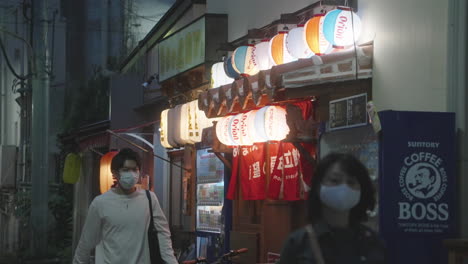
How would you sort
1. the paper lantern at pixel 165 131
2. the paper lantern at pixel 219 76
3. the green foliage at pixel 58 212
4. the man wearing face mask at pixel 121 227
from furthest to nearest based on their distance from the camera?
1. the green foliage at pixel 58 212
2. the paper lantern at pixel 165 131
3. the paper lantern at pixel 219 76
4. the man wearing face mask at pixel 121 227

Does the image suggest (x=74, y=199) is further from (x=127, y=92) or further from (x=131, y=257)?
(x=131, y=257)

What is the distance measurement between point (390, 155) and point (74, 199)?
80.5ft

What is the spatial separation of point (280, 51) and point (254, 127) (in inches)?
53.2

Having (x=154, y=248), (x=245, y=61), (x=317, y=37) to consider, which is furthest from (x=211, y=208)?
(x=154, y=248)

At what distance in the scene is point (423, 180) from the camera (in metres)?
8.84

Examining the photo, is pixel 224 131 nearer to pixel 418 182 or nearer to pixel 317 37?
pixel 317 37

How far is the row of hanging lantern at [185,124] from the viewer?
1714 cm

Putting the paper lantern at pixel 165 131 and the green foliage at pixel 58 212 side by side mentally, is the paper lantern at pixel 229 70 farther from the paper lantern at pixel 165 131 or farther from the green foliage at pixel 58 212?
the green foliage at pixel 58 212

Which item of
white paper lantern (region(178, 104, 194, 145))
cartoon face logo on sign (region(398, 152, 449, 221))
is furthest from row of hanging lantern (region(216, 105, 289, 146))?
cartoon face logo on sign (region(398, 152, 449, 221))

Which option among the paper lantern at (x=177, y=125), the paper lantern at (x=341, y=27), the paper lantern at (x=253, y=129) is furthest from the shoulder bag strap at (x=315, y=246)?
the paper lantern at (x=177, y=125)

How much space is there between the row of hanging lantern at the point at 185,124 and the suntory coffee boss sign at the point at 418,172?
320 inches

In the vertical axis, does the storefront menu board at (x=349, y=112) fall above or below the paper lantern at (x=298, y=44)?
below

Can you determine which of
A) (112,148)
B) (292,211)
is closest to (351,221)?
(292,211)

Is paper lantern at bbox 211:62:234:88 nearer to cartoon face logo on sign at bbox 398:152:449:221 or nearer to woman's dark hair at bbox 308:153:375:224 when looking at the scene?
cartoon face logo on sign at bbox 398:152:449:221
